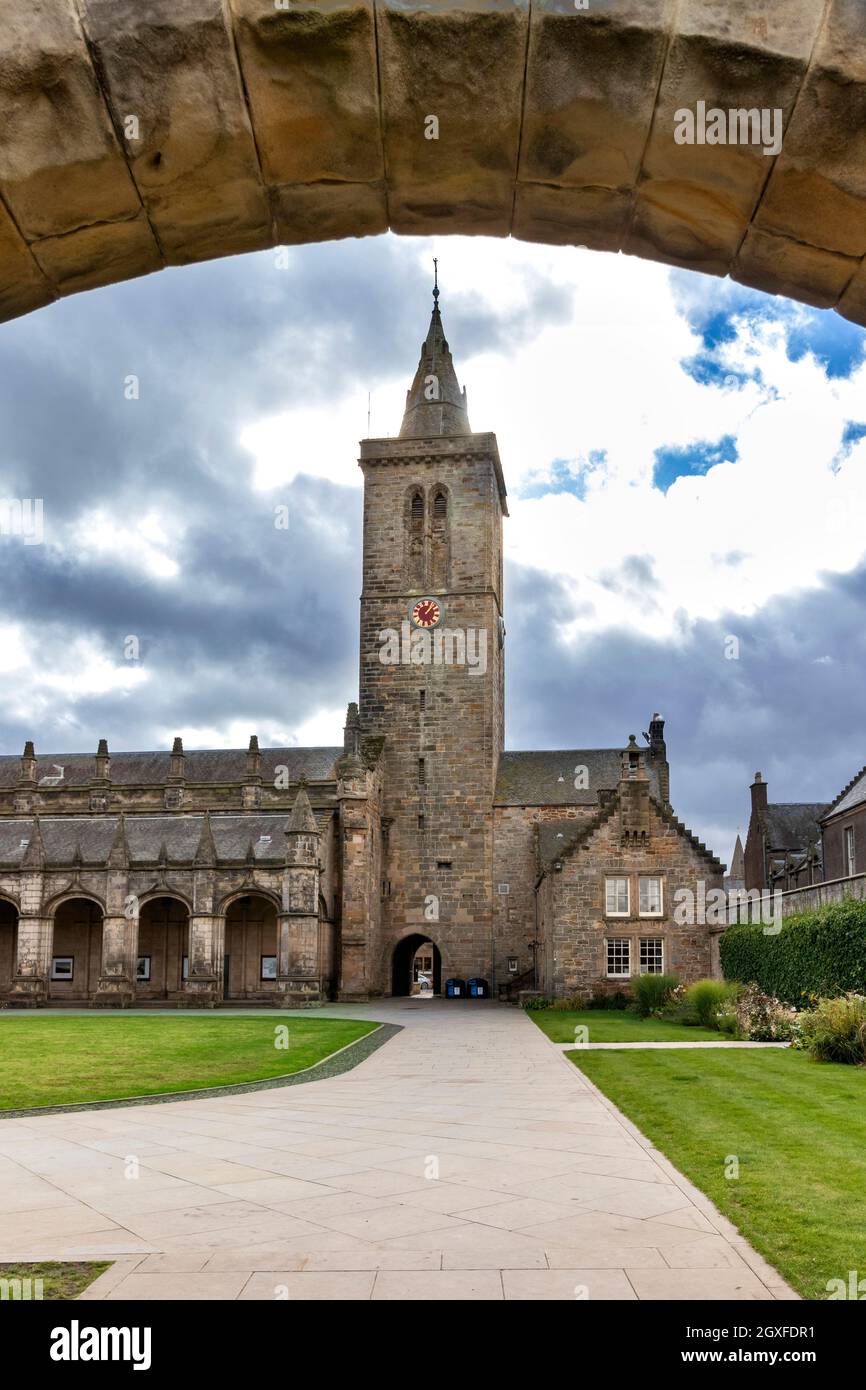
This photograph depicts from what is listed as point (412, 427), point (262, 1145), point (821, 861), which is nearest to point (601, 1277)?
Answer: point (262, 1145)

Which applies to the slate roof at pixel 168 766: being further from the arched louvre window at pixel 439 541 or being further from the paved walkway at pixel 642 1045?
the paved walkway at pixel 642 1045

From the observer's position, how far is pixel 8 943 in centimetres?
4797

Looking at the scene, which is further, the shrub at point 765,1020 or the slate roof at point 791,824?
the slate roof at point 791,824

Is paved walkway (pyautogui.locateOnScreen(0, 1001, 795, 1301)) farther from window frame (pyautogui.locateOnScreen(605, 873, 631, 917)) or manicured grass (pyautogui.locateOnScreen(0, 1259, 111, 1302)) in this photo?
window frame (pyautogui.locateOnScreen(605, 873, 631, 917))

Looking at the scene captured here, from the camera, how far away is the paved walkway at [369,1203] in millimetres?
5996

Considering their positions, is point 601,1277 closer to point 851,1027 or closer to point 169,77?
point 169,77

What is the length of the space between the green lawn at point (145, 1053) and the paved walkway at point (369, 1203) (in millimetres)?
2393

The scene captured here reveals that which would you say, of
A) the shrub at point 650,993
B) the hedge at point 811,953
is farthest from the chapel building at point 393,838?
the hedge at point 811,953

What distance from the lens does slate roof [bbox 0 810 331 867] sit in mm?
45250

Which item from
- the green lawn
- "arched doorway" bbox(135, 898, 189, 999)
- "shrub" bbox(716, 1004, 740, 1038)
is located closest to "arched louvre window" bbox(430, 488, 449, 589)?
"arched doorway" bbox(135, 898, 189, 999)

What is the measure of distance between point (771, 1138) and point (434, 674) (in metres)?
41.6

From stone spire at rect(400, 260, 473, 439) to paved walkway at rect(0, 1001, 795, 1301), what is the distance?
44.4m

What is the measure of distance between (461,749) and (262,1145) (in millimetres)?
40415

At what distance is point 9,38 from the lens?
3.29 meters
